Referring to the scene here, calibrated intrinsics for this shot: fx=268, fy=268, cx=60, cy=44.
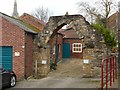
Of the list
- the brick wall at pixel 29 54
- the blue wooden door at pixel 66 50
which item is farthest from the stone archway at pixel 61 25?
the blue wooden door at pixel 66 50

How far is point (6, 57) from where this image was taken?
18.3 meters

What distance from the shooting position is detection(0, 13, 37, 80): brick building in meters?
17.9

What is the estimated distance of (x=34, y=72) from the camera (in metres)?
19.7

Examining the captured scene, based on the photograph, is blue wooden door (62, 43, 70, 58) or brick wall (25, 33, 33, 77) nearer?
brick wall (25, 33, 33, 77)

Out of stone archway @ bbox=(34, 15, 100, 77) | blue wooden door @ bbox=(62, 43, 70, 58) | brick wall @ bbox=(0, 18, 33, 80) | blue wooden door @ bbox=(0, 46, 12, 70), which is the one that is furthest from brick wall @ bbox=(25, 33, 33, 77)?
blue wooden door @ bbox=(62, 43, 70, 58)

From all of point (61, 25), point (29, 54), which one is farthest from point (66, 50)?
point (29, 54)

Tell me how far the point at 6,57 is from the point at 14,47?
2.93 ft

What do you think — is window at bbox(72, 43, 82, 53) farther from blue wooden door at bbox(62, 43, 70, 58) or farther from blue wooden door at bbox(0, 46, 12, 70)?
blue wooden door at bbox(0, 46, 12, 70)

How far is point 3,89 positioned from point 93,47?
7.32 m

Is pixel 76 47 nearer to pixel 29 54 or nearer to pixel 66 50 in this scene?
pixel 66 50

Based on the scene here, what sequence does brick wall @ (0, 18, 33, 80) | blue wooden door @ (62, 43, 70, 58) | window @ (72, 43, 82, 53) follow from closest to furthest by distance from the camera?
brick wall @ (0, 18, 33, 80) < blue wooden door @ (62, 43, 70, 58) < window @ (72, 43, 82, 53)

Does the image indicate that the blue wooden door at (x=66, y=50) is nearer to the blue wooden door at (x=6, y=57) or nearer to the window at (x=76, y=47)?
the window at (x=76, y=47)

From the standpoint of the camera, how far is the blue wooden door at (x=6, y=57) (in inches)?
716

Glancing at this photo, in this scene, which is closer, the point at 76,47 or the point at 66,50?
the point at 66,50
